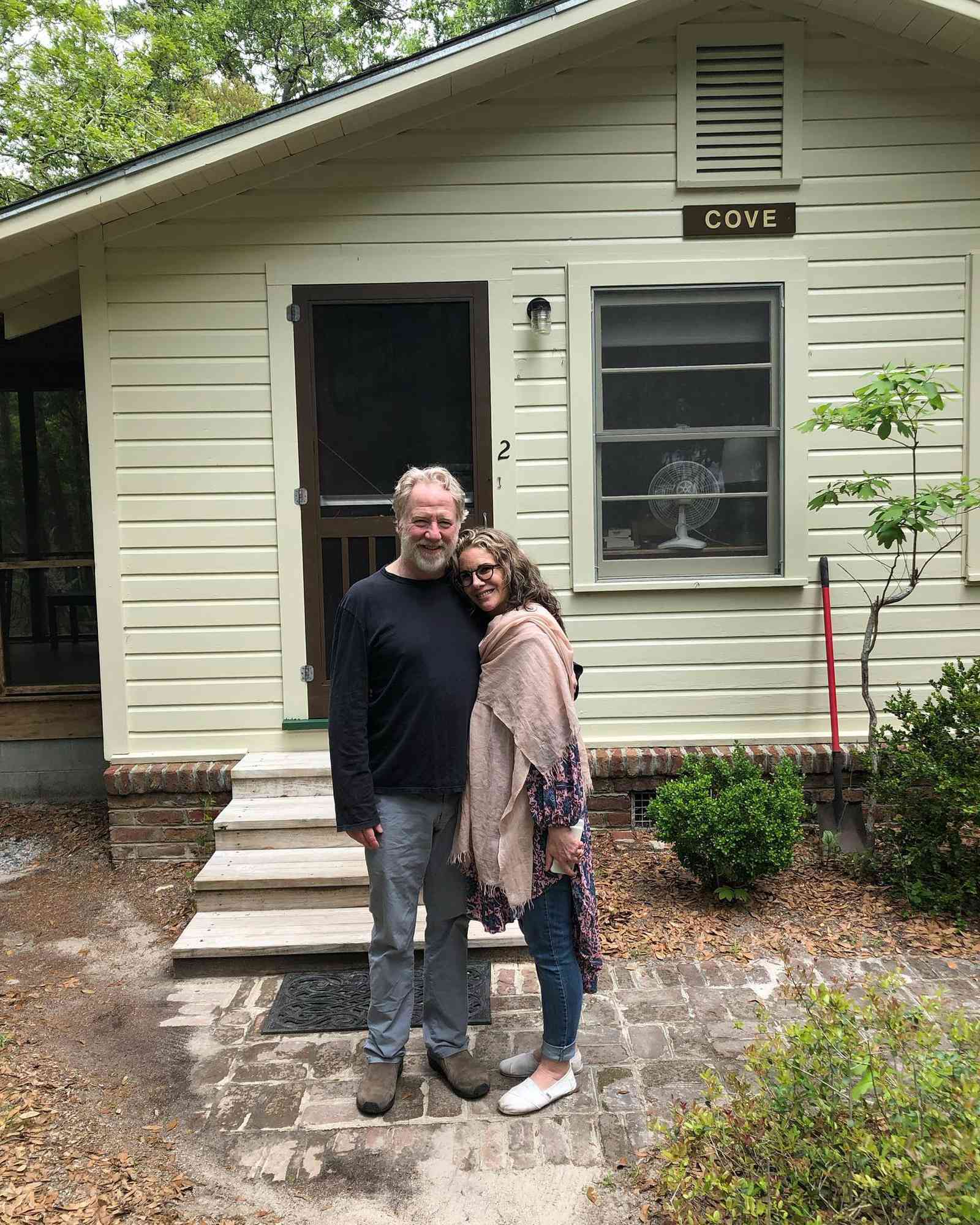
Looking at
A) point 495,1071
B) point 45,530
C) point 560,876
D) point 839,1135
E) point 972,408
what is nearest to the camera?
point 839,1135

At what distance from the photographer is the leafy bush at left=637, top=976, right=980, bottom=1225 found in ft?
6.53

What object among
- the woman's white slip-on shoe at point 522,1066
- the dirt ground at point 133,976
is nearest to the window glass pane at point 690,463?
the dirt ground at point 133,976

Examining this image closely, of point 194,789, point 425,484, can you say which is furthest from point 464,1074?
point 194,789

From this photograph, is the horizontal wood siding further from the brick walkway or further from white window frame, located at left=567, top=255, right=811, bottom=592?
the brick walkway

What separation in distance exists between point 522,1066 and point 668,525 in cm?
319

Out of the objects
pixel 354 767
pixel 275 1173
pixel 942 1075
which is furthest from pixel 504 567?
pixel 275 1173

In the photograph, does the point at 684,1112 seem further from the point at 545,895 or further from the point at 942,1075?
the point at 942,1075

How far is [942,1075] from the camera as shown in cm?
216

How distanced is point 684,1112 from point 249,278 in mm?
4512

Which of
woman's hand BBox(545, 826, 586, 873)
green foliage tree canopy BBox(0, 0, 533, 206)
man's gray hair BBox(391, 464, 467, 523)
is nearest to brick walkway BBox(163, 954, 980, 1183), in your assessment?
woman's hand BBox(545, 826, 586, 873)

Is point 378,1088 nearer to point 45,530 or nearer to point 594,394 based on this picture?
point 594,394

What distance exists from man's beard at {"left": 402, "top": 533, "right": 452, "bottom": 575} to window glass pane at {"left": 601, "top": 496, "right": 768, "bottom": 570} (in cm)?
259

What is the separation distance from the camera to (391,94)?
4715mm

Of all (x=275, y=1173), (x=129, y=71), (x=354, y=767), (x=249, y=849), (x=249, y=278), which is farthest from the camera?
(x=129, y=71)
